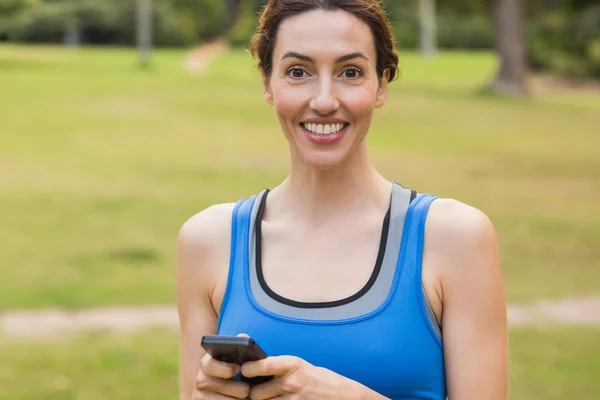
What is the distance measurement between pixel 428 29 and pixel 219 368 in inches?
2590

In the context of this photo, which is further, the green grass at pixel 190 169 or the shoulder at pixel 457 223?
the green grass at pixel 190 169

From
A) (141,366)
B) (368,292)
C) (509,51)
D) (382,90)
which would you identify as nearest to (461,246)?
(368,292)

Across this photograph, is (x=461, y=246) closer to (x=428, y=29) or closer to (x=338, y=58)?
(x=338, y=58)

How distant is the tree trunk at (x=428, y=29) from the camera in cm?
6638

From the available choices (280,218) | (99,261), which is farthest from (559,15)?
(280,218)

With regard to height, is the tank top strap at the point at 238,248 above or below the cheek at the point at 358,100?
below

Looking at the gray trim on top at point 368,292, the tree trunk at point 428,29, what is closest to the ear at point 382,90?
the gray trim on top at point 368,292

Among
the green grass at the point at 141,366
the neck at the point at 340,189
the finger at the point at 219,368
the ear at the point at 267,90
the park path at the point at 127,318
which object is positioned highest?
the ear at the point at 267,90

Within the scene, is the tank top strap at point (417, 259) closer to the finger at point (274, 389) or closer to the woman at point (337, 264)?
the woman at point (337, 264)

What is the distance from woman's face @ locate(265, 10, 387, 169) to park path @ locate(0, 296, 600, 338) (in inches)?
282

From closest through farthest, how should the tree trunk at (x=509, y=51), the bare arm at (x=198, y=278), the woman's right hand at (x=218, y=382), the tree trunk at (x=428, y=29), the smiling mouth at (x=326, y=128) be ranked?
1. the woman's right hand at (x=218, y=382)
2. the smiling mouth at (x=326, y=128)
3. the bare arm at (x=198, y=278)
4. the tree trunk at (x=509, y=51)
5. the tree trunk at (x=428, y=29)

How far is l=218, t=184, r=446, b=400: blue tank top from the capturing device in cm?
239

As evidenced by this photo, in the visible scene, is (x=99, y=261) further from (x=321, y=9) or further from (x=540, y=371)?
(x=321, y=9)

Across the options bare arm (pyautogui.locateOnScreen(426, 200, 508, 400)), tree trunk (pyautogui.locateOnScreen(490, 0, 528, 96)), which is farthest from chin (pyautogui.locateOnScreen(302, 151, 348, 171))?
tree trunk (pyautogui.locateOnScreen(490, 0, 528, 96))
